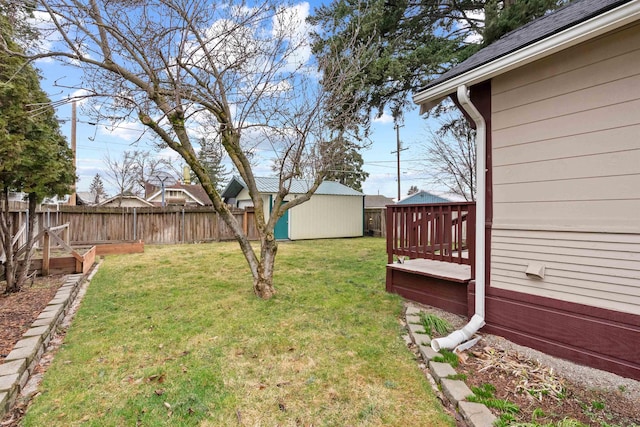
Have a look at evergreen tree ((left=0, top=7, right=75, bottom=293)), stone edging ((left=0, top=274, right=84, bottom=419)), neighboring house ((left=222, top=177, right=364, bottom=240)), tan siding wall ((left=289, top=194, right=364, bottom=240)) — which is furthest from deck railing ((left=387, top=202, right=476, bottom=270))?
tan siding wall ((left=289, top=194, right=364, bottom=240))

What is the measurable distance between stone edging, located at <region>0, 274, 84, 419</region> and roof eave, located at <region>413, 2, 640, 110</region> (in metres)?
4.42

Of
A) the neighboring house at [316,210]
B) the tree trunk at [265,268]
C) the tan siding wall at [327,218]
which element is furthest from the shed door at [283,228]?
the tree trunk at [265,268]

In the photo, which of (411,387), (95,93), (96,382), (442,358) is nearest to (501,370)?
(442,358)

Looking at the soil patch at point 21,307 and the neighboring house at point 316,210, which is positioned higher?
the neighboring house at point 316,210

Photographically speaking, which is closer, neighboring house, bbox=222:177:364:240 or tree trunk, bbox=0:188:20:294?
tree trunk, bbox=0:188:20:294

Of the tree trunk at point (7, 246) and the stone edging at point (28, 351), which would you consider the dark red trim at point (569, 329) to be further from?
the tree trunk at point (7, 246)

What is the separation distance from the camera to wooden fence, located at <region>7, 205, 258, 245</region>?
1025cm

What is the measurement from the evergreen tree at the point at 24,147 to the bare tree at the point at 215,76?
0.66 metres

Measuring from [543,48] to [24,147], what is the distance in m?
5.88

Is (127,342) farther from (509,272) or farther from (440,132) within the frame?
(440,132)

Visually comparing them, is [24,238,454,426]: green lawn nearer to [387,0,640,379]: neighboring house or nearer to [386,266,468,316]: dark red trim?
[386,266,468,316]: dark red trim

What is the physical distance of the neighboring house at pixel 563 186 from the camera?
2379 mm

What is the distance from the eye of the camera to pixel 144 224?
11352mm

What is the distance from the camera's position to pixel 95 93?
12.7 ft
